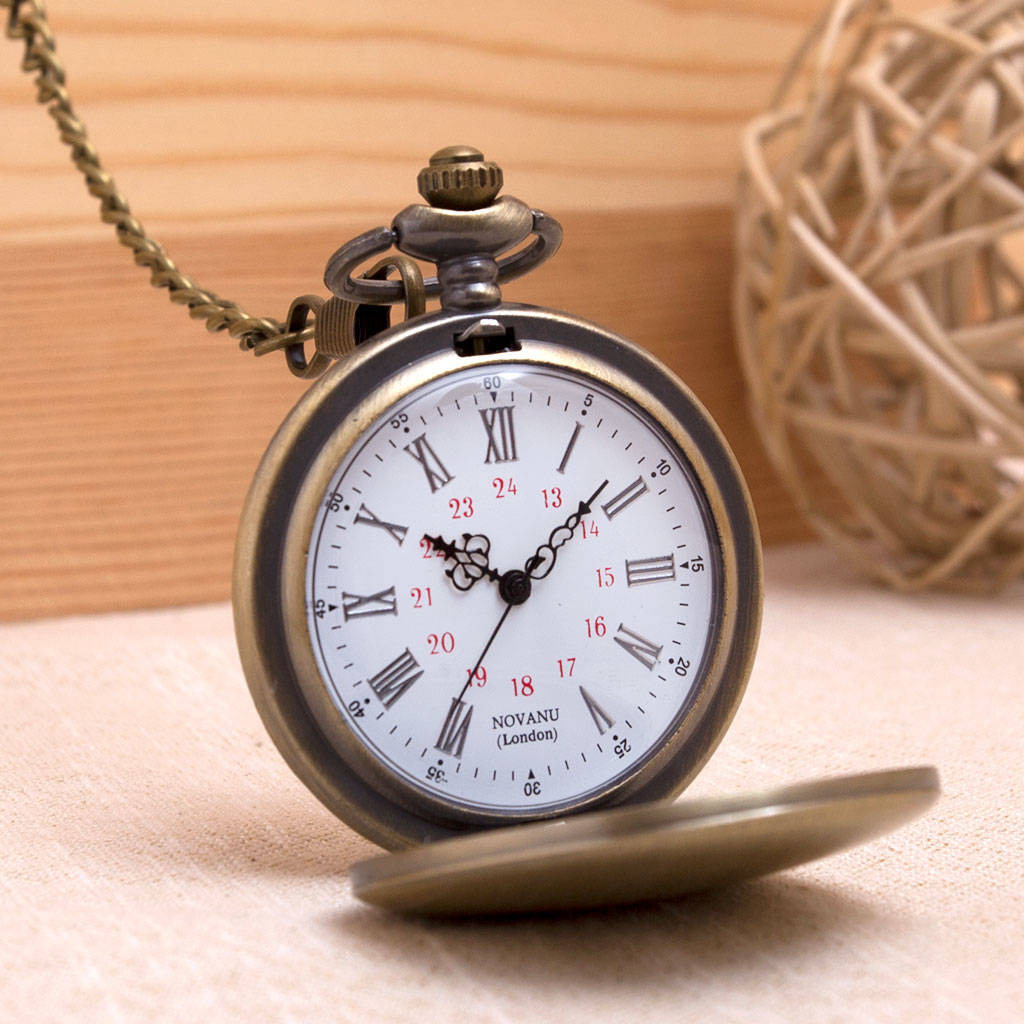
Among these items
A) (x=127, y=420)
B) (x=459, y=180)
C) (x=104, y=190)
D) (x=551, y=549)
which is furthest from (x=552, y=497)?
(x=127, y=420)

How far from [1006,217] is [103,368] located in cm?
76

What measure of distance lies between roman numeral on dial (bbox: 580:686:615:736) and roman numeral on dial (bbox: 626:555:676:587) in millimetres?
57

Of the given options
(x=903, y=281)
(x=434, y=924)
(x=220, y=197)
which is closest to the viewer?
(x=434, y=924)

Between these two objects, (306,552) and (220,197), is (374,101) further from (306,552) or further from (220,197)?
(306,552)

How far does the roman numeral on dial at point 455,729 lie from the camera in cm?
64

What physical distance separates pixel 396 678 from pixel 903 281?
2.11 feet

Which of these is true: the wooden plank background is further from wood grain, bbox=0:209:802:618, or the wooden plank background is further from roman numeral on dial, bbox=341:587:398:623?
roman numeral on dial, bbox=341:587:398:623

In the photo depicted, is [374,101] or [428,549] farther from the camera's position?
[374,101]

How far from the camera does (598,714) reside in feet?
2.18

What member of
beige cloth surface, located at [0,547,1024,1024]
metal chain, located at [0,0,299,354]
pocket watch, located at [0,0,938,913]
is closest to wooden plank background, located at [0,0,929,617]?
beige cloth surface, located at [0,547,1024,1024]

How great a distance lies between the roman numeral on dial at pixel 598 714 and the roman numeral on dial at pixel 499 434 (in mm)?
115

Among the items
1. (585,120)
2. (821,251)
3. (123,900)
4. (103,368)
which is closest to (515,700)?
(123,900)

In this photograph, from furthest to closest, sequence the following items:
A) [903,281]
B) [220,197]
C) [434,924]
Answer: [220,197] → [903,281] → [434,924]

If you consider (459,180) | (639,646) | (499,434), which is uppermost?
(459,180)
